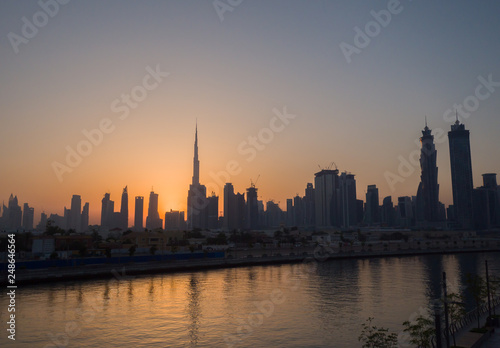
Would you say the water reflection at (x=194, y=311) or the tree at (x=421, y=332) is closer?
the tree at (x=421, y=332)

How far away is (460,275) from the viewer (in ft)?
228

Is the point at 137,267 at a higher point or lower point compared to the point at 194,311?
higher

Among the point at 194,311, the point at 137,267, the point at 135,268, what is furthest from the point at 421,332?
the point at 137,267

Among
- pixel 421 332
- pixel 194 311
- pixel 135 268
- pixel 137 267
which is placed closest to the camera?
pixel 421 332

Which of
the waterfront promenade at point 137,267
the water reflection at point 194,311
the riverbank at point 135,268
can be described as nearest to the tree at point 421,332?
the water reflection at point 194,311

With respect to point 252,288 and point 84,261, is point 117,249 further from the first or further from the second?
point 252,288

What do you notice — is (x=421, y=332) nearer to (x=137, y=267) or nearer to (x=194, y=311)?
(x=194, y=311)

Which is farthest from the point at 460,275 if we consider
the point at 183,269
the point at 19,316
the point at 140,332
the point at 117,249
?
the point at 117,249

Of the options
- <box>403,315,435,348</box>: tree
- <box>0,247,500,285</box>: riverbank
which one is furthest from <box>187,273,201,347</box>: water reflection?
<box>403,315,435,348</box>: tree

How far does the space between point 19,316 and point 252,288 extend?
29.4 m

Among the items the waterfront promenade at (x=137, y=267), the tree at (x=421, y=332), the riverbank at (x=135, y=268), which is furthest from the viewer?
the waterfront promenade at (x=137, y=267)

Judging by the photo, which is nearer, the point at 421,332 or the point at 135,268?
the point at 421,332

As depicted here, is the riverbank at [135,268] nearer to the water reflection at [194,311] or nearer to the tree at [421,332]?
the water reflection at [194,311]

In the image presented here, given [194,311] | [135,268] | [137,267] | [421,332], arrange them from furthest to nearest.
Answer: [137,267] < [135,268] < [194,311] < [421,332]
